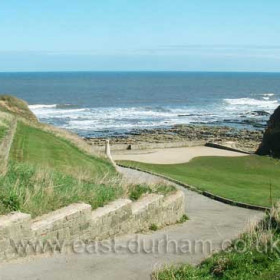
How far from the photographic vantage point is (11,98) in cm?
4047

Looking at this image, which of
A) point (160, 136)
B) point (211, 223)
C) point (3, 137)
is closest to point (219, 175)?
point (3, 137)

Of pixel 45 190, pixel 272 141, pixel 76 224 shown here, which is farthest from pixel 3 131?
pixel 272 141

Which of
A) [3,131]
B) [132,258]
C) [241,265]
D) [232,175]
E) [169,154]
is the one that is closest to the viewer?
[241,265]

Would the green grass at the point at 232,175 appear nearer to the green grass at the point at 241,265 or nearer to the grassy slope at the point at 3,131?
the grassy slope at the point at 3,131

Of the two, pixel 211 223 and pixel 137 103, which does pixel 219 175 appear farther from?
pixel 137 103

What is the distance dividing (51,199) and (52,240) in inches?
51.0

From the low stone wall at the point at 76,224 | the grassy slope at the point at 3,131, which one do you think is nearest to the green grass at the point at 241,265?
the low stone wall at the point at 76,224

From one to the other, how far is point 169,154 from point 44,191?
82.5ft

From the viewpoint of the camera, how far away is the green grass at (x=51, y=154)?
64.7 ft

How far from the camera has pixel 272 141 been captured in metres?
37.2

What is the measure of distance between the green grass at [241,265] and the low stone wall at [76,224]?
6.46 ft

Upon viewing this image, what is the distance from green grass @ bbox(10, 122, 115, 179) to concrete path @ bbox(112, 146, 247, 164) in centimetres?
592

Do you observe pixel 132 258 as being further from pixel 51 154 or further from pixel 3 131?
pixel 51 154

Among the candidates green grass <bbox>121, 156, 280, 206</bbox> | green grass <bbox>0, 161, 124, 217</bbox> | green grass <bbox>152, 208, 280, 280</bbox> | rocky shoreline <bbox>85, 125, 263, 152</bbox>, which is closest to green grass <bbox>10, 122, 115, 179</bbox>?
green grass <bbox>121, 156, 280, 206</bbox>
